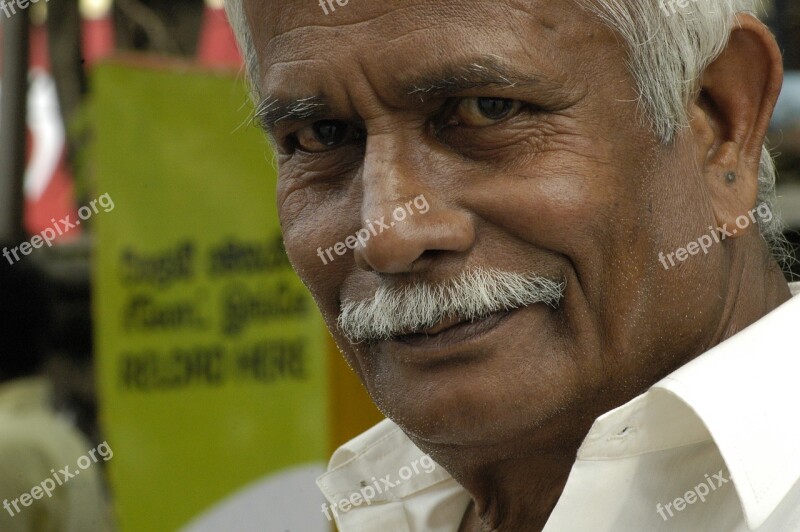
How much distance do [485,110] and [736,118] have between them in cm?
42

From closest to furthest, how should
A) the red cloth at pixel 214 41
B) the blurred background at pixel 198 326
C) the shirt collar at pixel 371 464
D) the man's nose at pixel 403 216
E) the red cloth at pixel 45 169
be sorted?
the man's nose at pixel 403 216 → the shirt collar at pixel 371 464 → the blurred background at pixel 198 326 → the red cloth at pixel 214 41 → the red cloth at pixel 45 169

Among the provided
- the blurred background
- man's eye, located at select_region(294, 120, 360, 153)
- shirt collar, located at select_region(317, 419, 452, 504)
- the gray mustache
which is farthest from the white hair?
the blurred background

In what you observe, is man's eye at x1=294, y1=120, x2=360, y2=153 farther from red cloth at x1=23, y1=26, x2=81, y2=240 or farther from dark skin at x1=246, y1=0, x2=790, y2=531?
red cloth at x1=23, y1=26, x2=81, y2=240

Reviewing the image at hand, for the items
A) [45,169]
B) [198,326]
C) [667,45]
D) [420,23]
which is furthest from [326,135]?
[45,169]

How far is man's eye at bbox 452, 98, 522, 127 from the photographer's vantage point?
1659 mm

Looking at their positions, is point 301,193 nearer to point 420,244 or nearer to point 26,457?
point 420,244

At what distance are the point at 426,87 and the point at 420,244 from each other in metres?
0.25

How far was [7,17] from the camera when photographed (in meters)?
4.10

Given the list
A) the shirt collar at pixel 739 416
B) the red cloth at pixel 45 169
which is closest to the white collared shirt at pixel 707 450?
the shirt collar at pixel 739 416

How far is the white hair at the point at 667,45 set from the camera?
1.64m

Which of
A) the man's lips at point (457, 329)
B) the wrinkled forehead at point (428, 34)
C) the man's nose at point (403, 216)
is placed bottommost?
the man's lips at point (457, 329)

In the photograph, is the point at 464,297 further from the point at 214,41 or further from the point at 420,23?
the point at 214,41

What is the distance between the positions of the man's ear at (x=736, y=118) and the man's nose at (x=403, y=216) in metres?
0.44

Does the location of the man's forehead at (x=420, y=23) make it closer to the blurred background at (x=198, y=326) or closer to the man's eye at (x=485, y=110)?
the man's eye at (x=485, y=110)
